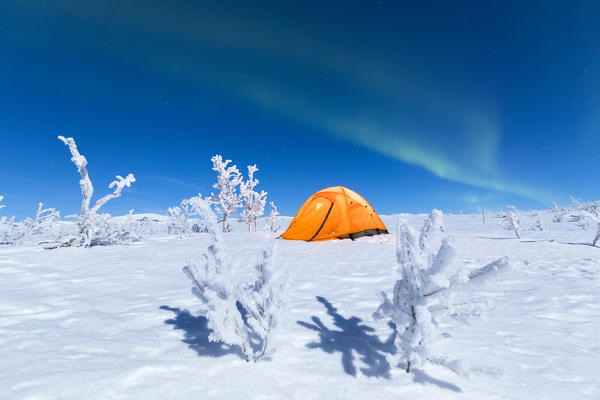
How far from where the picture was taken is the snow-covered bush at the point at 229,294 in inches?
55.1

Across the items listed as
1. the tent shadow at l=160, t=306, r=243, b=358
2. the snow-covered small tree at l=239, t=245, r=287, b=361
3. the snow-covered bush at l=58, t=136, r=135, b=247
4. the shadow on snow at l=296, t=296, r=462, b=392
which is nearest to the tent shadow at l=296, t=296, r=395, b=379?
the shadow on snow at l=296, t=296, r=462, b=392

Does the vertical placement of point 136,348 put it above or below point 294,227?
below

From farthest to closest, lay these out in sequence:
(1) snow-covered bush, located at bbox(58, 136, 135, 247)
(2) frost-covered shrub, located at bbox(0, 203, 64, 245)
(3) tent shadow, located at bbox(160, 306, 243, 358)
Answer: (2) frost-covered shrub, located at bbox(0, 203, 64, 245) → (1) snow-covered bush, located at bbox(58, 136, 135, 247) → (3) tent shadow, located at bbox(160, 306, 243, 358)

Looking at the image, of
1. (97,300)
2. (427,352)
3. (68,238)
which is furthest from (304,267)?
(68,238)

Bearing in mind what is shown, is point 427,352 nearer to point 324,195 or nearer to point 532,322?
point 532,322

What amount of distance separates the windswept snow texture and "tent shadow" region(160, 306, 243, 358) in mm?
12

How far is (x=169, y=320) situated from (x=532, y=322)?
9.88 feet

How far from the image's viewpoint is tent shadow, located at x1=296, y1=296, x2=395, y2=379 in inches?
57.6

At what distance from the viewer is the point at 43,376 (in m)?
1.24

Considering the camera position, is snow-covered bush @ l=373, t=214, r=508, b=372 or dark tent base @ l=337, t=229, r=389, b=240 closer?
snow-covered bush @ l=373, t=214, r=508, b=372

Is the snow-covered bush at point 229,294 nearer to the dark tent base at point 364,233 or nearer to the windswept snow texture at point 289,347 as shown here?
the windswept snow texture at point 289,347

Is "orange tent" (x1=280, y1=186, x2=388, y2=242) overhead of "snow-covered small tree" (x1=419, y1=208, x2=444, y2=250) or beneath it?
overhead

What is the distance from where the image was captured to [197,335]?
Result: 1793 mm

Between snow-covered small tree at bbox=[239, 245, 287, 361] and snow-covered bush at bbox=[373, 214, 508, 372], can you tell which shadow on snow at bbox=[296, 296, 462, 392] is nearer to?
snow-covered bush at bbox=[373, 214, 508, 372]
